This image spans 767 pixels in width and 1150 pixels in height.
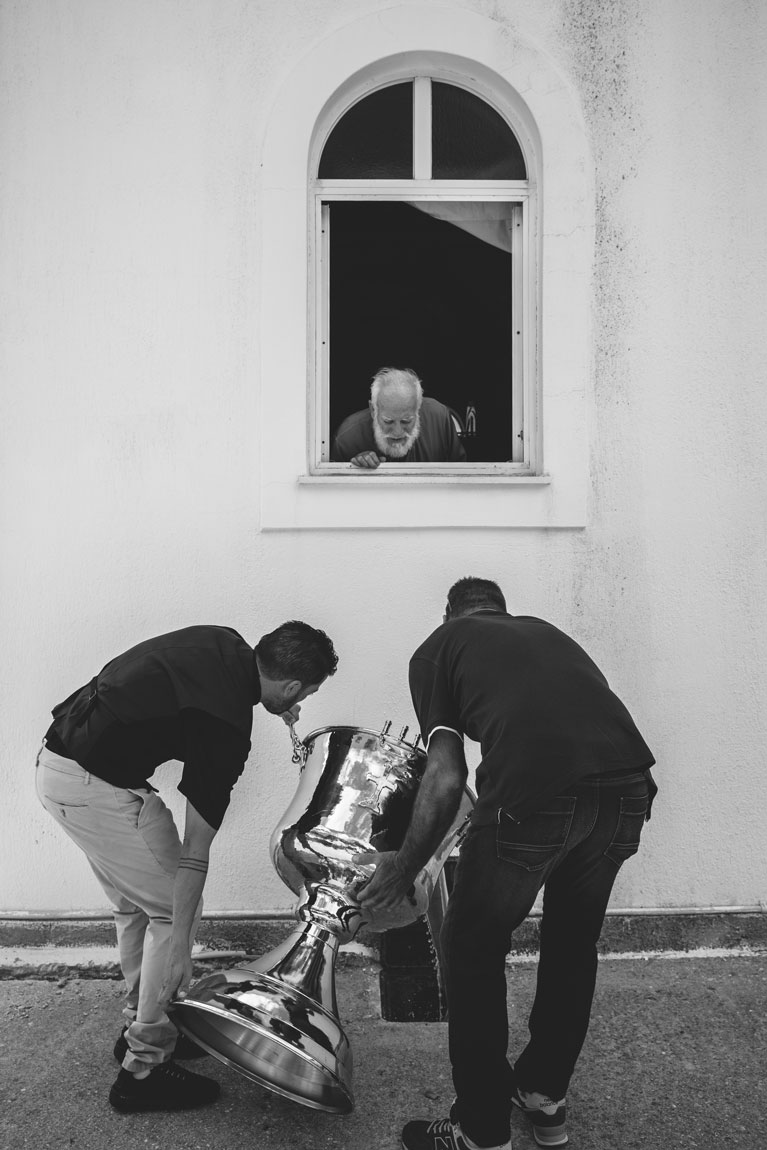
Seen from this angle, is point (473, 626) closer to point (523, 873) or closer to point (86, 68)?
point (523, 873)

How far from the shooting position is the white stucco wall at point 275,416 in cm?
379

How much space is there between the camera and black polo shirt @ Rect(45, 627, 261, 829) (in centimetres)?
276

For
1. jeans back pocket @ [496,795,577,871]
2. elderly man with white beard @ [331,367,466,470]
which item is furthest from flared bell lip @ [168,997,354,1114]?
elderly man with white beard @ [331,367,466,470]

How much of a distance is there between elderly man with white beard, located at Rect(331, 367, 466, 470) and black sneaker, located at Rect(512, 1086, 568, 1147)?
2325mm

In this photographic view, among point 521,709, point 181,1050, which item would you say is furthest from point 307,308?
point 181,1050

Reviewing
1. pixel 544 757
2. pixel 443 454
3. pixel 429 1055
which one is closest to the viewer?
pixel 544 757

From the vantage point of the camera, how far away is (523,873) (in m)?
2.46

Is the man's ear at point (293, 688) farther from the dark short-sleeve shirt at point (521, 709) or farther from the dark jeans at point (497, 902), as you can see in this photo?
the dark jeans at point (497, 902)

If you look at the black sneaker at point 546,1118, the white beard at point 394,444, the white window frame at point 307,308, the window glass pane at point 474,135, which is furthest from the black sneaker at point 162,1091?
the window glass pane at point 474,135

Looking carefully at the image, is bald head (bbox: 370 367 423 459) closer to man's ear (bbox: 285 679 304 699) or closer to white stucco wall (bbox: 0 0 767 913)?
white stucco wall (bbox: 0 0 767 913)

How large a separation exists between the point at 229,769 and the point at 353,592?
1.21m

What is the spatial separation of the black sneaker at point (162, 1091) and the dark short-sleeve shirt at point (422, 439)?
92.2 inches

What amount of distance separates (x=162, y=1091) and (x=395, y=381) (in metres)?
2.71

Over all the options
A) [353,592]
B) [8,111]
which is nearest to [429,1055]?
[353,592]
